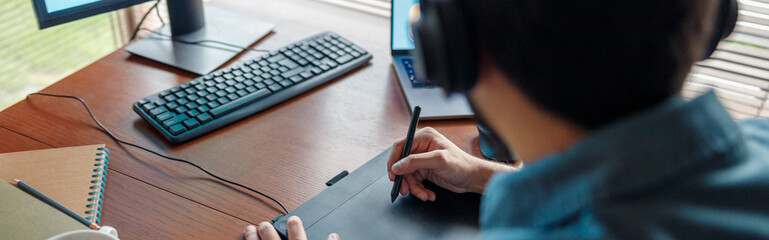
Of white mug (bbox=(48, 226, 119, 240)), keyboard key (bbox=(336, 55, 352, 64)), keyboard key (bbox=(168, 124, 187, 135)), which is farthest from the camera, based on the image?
keyboard key (bbox=(336, 55, 352, 64))

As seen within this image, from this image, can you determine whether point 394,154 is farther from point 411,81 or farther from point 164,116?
point 164,116

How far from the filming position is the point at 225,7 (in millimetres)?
1341

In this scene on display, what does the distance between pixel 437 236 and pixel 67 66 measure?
5.72ft

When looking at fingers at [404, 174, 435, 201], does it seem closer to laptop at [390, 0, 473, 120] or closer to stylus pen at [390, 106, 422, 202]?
stylus pen at [390, 106, 422, 202]

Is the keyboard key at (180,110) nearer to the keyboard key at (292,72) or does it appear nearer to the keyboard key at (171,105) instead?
the keyboard key at (171,105)

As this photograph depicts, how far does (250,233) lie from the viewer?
0.71 m

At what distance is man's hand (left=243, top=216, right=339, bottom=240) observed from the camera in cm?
70

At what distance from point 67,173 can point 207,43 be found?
46 cm

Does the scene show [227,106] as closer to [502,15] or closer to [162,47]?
[162,47]

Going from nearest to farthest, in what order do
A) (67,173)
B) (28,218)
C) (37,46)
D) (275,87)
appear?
(28,218), (67,173), (275,87), (37,46)

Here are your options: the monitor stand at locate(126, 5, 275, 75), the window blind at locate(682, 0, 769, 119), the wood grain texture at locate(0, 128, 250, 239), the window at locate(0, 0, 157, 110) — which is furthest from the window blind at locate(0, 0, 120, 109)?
the window blind at locate(682, 0, 769, 119)

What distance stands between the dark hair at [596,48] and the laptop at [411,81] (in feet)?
1.65

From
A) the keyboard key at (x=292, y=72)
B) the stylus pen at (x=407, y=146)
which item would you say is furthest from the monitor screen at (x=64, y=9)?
the stylus pen at (x=407, y=146)

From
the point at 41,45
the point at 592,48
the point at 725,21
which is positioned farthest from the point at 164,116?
the point at 41,45
